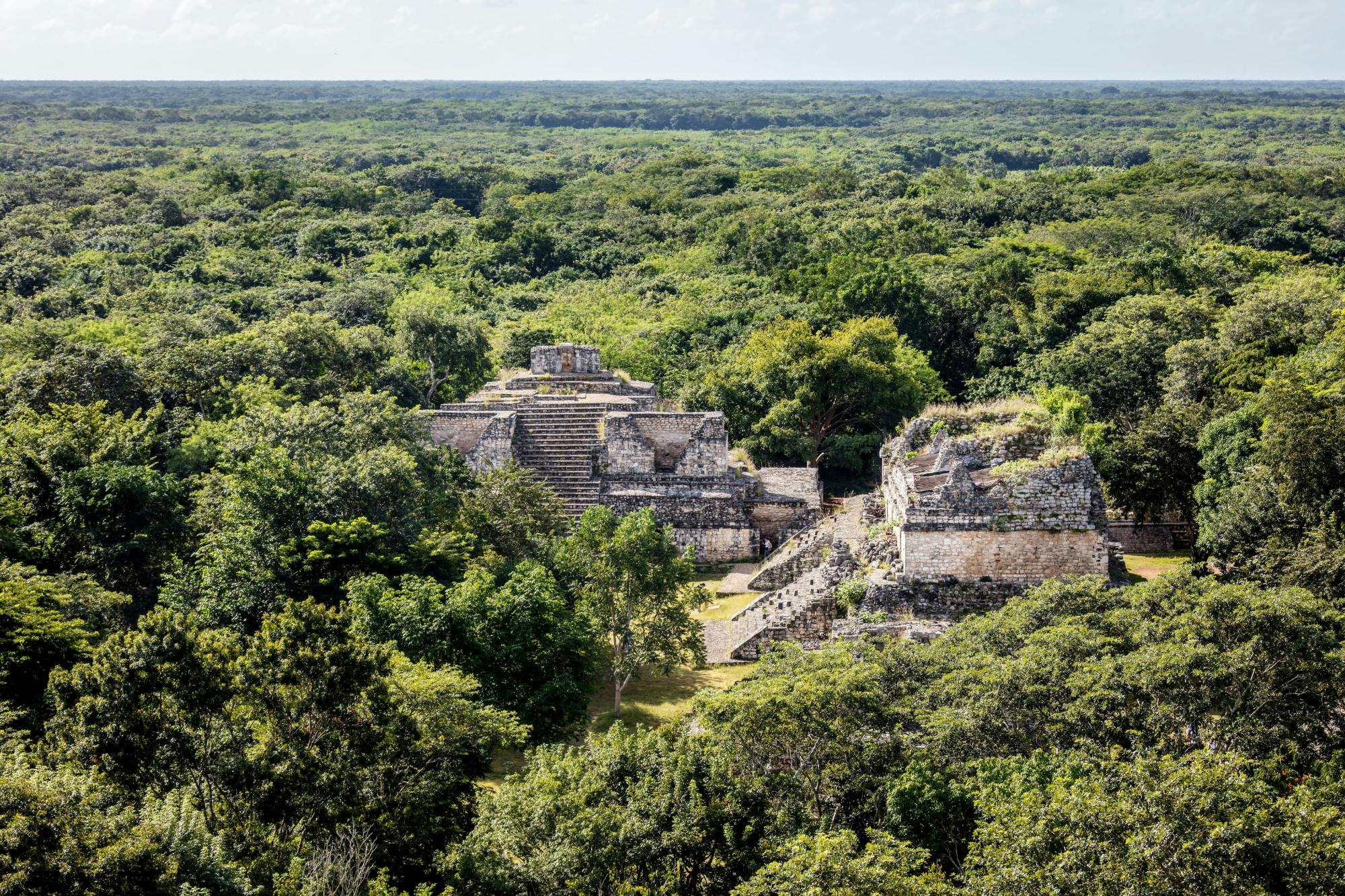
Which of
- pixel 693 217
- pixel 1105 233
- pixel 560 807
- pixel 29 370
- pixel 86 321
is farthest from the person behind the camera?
pixel 693 217

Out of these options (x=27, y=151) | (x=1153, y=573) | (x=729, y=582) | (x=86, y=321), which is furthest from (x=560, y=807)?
(x=27, y=151)

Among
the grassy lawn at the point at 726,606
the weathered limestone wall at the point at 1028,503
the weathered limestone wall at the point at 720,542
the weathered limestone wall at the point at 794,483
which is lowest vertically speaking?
the grassy lawn at the point at 726,606

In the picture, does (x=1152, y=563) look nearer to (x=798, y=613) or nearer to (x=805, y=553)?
(x=805, y=553)

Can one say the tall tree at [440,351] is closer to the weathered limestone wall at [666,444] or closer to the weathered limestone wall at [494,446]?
the weathered limestone wall at [494,446]

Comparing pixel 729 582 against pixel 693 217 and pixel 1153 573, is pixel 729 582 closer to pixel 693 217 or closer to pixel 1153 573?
pixel 1153 573

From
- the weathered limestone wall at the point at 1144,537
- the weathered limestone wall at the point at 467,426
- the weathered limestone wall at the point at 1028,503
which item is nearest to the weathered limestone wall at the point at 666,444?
the weathered limestone wall at the point at 467,426

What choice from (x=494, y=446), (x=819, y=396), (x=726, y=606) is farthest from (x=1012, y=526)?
(x=819, y=396)

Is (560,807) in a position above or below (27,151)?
below
